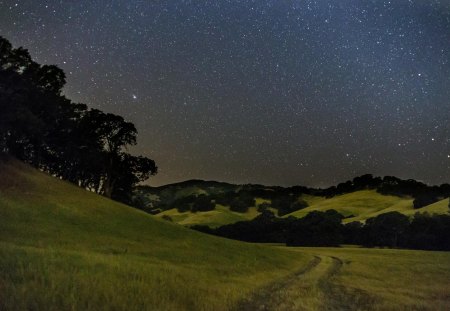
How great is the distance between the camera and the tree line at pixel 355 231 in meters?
105

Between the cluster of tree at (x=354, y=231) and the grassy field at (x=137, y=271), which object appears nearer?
the grassy field at (x=137, y=271)

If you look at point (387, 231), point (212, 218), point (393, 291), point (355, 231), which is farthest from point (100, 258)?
point (212, 218)

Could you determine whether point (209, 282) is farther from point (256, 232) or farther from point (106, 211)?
point (256, 232)

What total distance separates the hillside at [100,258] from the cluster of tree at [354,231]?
66643 mm

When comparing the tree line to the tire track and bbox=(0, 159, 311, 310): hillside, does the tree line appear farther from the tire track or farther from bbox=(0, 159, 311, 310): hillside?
the tire track

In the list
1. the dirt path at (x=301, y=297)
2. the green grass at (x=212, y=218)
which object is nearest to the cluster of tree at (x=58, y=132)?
the dirt path at (x=301, y=297)

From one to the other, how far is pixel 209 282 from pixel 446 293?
52.9 feet

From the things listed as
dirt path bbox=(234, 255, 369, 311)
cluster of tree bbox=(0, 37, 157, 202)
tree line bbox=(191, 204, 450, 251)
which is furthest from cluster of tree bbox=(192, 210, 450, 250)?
dirt path bbox=(234, 255, 369, 311)

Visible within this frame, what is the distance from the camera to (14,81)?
58.8m

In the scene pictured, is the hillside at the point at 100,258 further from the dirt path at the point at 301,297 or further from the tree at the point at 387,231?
the tree at the point at 387,231

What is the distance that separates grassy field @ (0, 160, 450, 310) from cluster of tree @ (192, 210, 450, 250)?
178 ft

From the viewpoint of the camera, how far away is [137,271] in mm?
22062

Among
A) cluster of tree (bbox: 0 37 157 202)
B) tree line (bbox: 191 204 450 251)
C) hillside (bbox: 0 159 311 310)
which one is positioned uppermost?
cluster of tree (bbox: 0 37 157 202)

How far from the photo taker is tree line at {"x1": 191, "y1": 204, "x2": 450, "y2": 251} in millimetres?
105062
